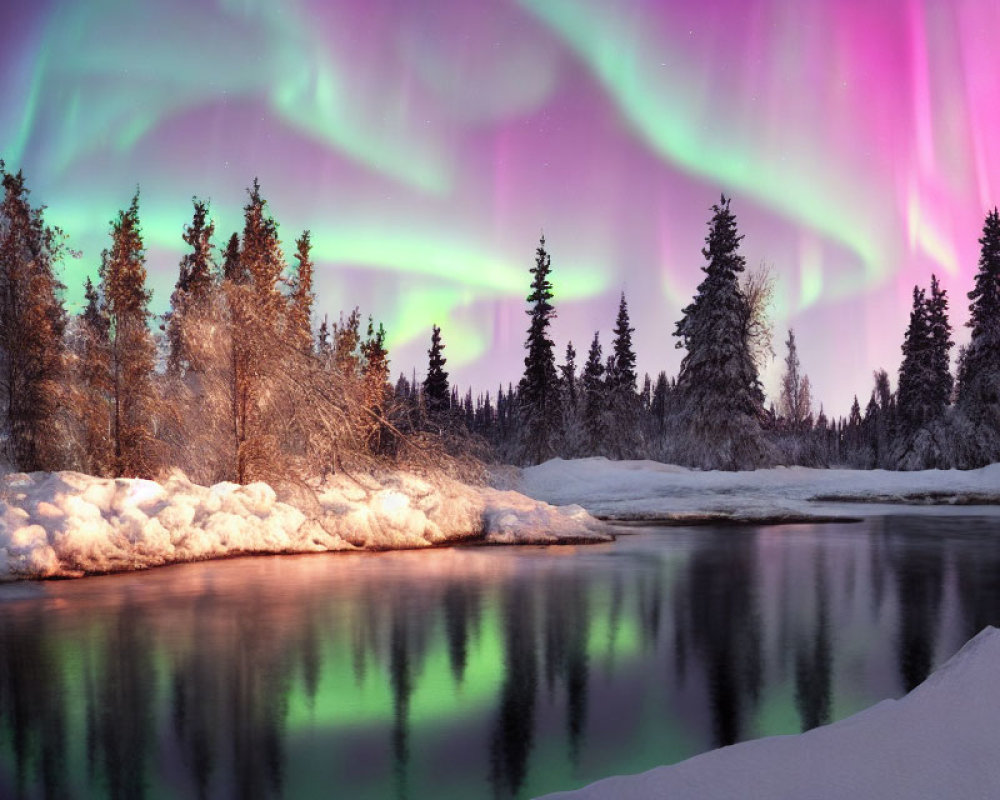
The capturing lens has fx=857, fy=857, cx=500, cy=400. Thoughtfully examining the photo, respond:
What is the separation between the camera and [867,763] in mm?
4238

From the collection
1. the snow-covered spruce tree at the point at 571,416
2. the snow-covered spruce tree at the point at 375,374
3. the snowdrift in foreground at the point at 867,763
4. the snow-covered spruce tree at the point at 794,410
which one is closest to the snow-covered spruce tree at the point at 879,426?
the snow-covered spruce tree at the point at 794,410

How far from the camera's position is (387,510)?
16594mm

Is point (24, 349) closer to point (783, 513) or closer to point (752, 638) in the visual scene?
point (752, 638)

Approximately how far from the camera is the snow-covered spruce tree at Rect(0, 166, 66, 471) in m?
21.0

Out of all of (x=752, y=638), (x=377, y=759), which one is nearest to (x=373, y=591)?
(x=752, y=638)

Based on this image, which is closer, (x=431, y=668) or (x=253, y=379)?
(x=431, y=668)

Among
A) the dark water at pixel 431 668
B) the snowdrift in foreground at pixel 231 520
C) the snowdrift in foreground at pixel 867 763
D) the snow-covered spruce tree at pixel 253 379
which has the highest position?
the snow-covered spruce tree at pixel 253 379

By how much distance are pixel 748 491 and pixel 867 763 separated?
28793 mm

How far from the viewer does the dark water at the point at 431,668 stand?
16.1 ft

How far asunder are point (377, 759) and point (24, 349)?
19.8m

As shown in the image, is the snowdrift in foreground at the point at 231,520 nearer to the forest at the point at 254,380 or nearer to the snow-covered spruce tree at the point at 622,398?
the forest at the point at 254,380

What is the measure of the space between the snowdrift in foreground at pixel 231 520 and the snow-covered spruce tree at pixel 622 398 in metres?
45.6

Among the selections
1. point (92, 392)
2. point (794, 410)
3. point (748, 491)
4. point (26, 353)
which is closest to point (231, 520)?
point (26, 353)

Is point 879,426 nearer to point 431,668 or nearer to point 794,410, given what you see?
point 794,410
